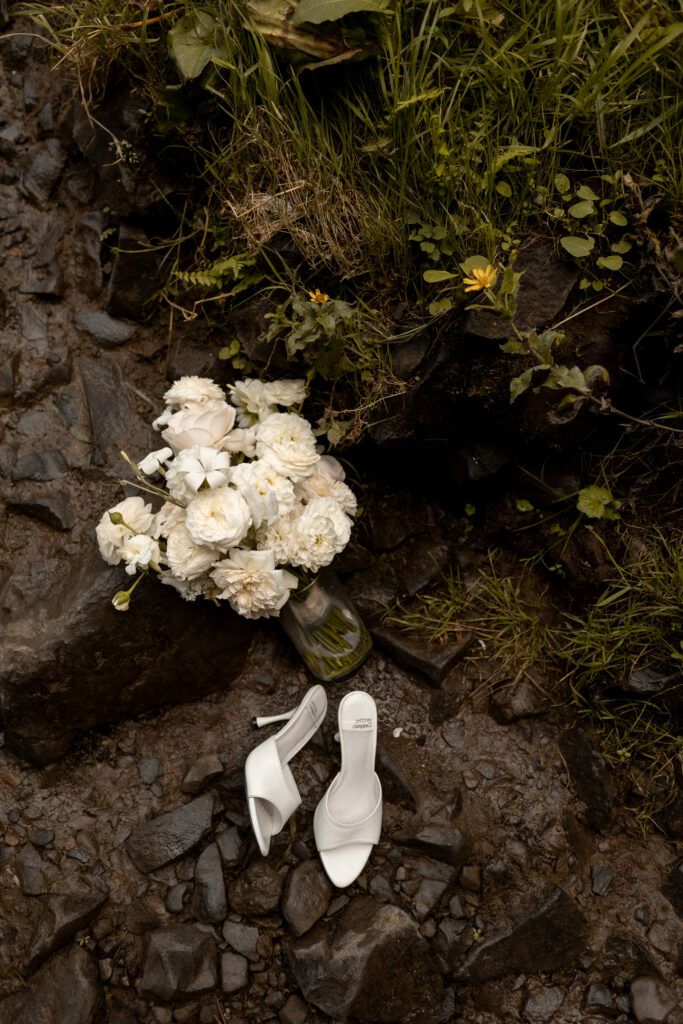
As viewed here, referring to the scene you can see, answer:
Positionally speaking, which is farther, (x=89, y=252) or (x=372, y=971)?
(x=89, y=252)

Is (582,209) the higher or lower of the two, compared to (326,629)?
higher

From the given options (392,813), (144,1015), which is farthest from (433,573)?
(144,1015)

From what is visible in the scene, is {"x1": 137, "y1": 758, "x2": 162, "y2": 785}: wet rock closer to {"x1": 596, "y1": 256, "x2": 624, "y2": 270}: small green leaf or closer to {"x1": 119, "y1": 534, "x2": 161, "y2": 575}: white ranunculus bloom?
{"x1": 119, "y1": 534, "x2": 161, "y2": 575}: white ranunculus bloom

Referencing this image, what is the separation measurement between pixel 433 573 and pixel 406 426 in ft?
1.93

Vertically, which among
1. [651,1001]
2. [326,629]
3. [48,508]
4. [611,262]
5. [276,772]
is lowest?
[651,1001]

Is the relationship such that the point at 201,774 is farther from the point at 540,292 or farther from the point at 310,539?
the point at 540,292

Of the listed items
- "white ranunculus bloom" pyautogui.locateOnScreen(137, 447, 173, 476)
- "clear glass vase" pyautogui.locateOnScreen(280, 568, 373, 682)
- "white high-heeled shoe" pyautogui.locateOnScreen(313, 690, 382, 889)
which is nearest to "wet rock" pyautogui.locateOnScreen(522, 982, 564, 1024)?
"white high-heeled shoe" pyautogui.locateOnScreen(313, 690, 382, 889)

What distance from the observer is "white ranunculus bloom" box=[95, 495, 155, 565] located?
2.03 metres

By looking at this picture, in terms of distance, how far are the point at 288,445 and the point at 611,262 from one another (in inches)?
41.3

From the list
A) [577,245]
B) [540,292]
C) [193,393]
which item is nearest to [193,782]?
[193,393]

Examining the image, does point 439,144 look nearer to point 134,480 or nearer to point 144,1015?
point 134,480

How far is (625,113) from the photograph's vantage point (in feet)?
6.67

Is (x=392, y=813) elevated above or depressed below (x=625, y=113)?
below

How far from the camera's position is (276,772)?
7.41 feet
